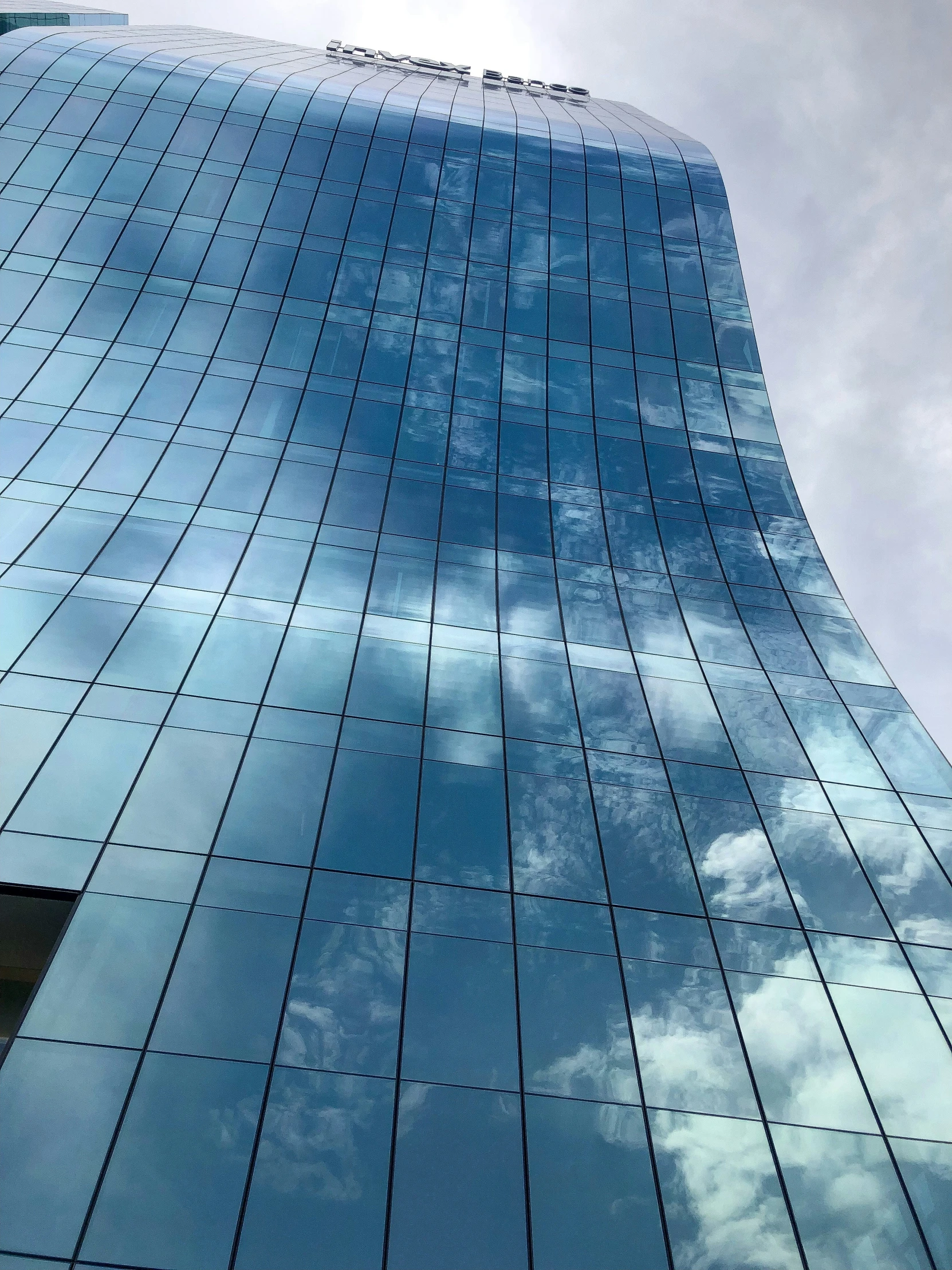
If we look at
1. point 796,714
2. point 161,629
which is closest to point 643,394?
point 796,714

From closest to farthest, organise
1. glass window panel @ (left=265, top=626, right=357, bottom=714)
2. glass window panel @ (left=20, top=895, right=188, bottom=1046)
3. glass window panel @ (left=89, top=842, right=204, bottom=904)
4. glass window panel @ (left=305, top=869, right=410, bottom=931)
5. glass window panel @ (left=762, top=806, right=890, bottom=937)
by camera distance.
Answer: glass window panel @ (left=20, top=895, right=188, bottom=1046), glass window panel @ (left=89, top=842, right=204, bottom=904), glass window panel @ (left=305, top=869, right=410, bottom=931), glass window panel @ (left=762, top=806, right=890, bottom=937), glass window panel @ (left=265, top=626, right=357, bottom=714)

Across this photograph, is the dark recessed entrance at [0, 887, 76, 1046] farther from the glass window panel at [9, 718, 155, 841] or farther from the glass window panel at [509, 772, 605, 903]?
the glass window panel at [509, 772, 605, 903]

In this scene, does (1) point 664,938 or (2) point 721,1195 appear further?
(1) point 664,938

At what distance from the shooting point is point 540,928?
52.4 feet

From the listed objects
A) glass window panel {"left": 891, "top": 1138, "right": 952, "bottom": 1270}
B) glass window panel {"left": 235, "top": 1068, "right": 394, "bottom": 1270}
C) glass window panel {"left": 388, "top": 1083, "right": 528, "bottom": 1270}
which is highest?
glass window panel {"left": 891, "top": 1138, "right": 952, "bottom": 1270}

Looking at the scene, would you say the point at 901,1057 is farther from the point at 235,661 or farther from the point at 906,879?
the point at 235,661

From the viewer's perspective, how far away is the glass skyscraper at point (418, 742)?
489 inches

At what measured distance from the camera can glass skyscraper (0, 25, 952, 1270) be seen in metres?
12.4

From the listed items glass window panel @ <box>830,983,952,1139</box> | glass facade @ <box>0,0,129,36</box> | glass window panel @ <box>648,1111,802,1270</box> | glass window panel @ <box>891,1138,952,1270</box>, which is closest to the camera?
glass window panel @ <box>648,1111,802,1270</box>

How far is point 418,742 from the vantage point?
19438 millimetres

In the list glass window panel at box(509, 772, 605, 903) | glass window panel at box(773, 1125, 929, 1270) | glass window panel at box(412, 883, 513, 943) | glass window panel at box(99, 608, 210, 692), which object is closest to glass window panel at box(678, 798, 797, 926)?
glass window panel at box(509, 772, 605, 903)

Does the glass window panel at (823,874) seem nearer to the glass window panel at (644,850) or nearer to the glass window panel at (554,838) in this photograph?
the glass window panel at (644,850)

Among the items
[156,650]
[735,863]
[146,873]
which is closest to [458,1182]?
[146,873]

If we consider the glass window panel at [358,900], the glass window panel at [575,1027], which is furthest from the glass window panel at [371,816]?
the glass window panel at [575,1027]
